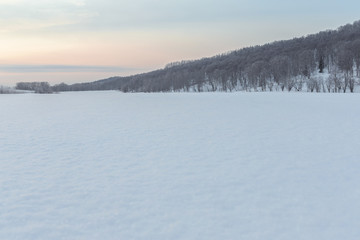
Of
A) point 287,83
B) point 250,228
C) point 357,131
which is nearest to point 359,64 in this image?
point 287,83

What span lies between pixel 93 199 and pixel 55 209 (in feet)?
2.77

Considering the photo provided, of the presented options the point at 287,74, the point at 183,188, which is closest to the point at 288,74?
the point at 287,74

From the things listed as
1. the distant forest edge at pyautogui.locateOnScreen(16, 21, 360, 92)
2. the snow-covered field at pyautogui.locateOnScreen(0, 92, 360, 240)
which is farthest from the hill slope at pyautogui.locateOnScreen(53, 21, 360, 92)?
the snow-covered field at pyautogui.locateOnScreen(0, 92, 360, 240)

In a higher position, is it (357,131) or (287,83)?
(287,83)

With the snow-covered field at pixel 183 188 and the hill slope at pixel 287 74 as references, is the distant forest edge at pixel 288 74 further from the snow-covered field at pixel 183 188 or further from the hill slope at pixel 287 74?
the snow-covered field at pixel 183 188

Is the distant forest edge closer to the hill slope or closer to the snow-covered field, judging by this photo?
the hill slope

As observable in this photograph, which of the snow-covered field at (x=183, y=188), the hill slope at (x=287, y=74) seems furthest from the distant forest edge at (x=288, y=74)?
the snow-covered field at (x=183, y=188)

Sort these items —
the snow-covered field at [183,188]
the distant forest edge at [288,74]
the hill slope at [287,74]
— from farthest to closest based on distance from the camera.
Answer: the hill slope at [287,74], the distant forest edge at [288,74], the snow-covered field at [183,188]

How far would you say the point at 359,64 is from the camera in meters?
83.9

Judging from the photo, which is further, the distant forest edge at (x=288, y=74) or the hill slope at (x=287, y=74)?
the hill slope at (x=287, y=74)

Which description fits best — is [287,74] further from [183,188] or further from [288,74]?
[183,188]

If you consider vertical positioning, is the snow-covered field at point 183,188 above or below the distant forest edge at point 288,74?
below

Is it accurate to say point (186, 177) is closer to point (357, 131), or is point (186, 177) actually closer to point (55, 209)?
point (55, 209)

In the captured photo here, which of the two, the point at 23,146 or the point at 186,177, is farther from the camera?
the point at 23,146
